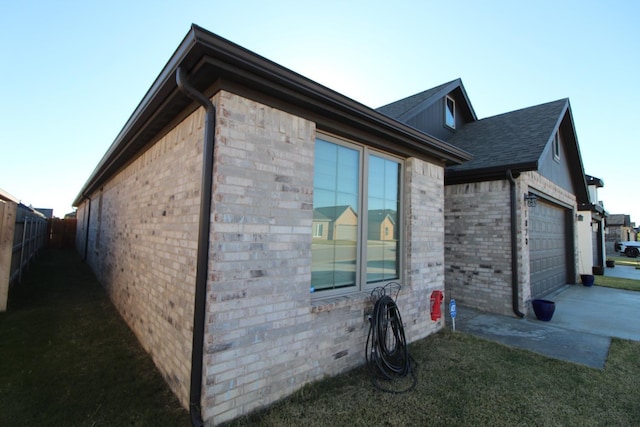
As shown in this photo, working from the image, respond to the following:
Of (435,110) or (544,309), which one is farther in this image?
(435,110)

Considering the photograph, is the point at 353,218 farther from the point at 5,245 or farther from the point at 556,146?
the point at 556,146

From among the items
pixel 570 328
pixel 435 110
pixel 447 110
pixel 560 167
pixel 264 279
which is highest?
pixel 447 110

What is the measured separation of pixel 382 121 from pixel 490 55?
696cm

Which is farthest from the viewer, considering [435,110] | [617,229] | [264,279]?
[617,229]

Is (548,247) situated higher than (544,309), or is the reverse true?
(548,247)

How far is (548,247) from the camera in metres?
8.67

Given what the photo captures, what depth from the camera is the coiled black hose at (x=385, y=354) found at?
325 cm

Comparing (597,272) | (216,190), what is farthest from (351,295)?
(597,272)

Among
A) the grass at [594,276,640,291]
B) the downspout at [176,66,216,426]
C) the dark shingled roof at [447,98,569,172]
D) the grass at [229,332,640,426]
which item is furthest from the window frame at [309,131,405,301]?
the grass at [594,276,640,291]

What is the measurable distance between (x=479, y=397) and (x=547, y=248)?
7549 mm

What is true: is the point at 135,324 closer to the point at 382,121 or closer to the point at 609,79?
the point at 382,121

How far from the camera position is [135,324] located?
4383 mm

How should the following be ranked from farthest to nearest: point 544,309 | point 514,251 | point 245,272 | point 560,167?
1. point 560,167
2. point 514,251
3. point 544,309
4. point 245,272

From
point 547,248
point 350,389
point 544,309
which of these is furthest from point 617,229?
point 350,389
